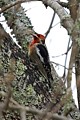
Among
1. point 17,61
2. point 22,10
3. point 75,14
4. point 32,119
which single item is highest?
point 22,10

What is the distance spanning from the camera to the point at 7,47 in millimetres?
3203

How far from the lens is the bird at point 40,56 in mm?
3307

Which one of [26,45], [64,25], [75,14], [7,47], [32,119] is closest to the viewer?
[75,14]

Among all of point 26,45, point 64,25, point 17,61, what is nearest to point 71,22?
point 64,25

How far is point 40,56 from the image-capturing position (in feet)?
13.5

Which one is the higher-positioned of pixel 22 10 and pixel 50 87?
pixel 22 10

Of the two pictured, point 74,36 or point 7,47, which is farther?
point 7,47

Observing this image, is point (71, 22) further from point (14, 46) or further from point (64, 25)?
point (14, 46)

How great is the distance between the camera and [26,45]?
362 centimetres

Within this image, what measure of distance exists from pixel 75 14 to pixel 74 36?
0.13 meters

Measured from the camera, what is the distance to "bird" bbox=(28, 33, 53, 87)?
3.31 m

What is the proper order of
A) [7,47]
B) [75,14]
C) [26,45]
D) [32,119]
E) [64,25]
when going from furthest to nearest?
[26,45] → [7,47] → [64,25] → [32,119] → [75,14]

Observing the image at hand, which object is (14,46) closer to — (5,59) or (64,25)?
(5,59)

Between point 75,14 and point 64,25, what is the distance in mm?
664
